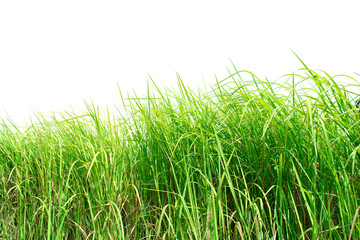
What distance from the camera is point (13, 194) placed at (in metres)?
2.35

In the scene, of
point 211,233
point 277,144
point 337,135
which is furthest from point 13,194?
point 337,135

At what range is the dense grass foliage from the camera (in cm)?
150

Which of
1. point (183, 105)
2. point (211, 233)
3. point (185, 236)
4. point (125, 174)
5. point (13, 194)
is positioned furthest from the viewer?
point (13, 194)

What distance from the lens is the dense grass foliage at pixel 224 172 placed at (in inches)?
59.1

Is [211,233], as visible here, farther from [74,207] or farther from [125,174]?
[74,207]

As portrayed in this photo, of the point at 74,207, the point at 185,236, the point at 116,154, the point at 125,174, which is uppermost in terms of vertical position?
the point at 116,154

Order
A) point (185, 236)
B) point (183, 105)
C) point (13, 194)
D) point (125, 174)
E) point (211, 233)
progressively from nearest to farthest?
1. point (211, 233)
2. point (185, 236)
3. point (125, 174)
4. point (183, 105)
5. point (13, 194)

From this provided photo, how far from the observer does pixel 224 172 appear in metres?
1.45

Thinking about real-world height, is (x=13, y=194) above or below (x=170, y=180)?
above

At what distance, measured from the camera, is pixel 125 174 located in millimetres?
1781

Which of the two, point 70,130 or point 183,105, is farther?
point 70,130

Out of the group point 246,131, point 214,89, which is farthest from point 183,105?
point 246,131

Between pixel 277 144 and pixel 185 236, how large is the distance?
0.71 m

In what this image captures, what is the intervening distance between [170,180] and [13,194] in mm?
1358
